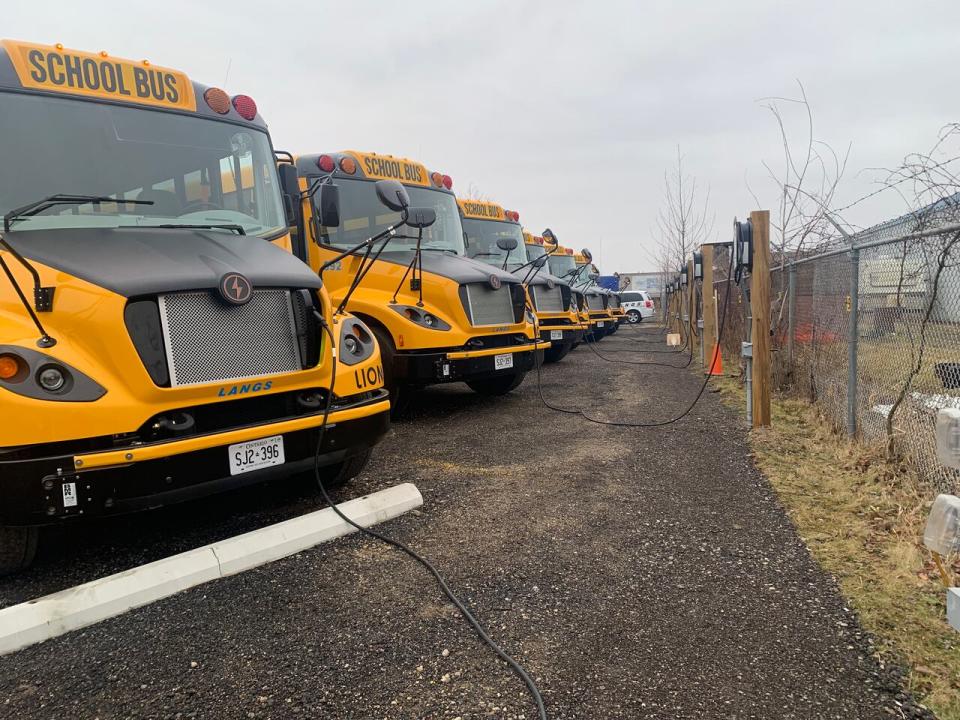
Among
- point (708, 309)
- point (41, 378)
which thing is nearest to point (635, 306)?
point (708, 309)

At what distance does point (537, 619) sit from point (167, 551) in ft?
6.61

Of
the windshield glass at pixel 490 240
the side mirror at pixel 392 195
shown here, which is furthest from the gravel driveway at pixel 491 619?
the windshield glass at pixel 490 240

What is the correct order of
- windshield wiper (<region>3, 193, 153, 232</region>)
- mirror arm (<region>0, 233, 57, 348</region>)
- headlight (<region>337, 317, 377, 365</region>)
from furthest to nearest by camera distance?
headlight (<region>337, 317, 377, 365</region>) < windshield wiper (<region>3, 193, 153, 232</region>) < mirror arm (<region>0, 233, 57, 348</region>)

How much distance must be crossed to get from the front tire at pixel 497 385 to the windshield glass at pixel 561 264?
26.4ft

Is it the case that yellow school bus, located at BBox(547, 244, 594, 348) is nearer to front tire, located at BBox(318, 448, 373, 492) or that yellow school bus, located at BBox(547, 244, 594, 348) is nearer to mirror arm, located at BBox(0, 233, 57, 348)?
front tire, located at BBox(318, 448, 373, 492)

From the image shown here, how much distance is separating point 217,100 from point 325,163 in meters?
2.13

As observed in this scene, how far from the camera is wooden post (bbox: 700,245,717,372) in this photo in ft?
32.6

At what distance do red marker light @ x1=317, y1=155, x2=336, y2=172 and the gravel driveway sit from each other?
366 cm

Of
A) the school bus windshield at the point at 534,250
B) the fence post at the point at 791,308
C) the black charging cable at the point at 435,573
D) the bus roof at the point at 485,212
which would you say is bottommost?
the black charging cable at the point at 435,573

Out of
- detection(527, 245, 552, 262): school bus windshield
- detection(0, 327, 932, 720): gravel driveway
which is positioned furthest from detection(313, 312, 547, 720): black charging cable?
detection(527, 245, 552, 262): school bus windshield

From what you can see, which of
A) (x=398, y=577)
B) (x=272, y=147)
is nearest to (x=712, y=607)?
(x=398, y=577)

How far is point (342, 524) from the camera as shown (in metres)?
3.44

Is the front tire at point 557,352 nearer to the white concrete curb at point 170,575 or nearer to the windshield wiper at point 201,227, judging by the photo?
the windshield wiper at point 201,227

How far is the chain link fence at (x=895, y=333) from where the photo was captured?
365cm
